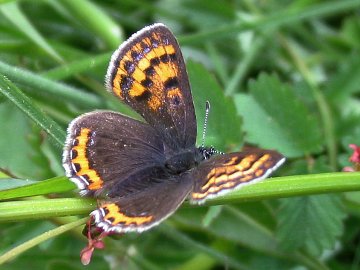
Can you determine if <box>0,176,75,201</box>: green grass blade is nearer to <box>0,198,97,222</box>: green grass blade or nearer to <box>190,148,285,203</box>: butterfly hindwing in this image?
<box>0,198,97,222</box>: green grass blade

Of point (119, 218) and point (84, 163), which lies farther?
point (84, 163)

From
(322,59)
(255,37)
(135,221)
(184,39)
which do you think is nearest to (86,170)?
(135,221)

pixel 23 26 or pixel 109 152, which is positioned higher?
pixel 23 26

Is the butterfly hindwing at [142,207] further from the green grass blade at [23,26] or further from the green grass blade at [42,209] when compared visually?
the green grass blade at [23,26]

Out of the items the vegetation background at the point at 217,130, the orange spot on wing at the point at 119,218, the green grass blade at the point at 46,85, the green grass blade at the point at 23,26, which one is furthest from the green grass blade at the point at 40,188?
the green grass blade at the point at 23,26

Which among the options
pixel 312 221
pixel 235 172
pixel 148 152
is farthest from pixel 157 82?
pixel 312 221

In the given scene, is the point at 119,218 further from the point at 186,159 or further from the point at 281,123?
the point at 281,123

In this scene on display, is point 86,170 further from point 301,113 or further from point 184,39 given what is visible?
point 184,39
